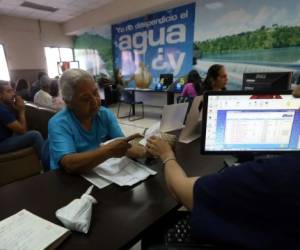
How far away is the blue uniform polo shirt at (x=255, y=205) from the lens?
469 millimetres

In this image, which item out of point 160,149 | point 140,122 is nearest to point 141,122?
point 140,122

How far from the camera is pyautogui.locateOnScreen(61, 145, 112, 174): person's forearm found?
38.5 inches

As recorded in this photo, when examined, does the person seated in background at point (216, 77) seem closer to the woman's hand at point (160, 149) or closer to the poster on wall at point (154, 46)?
the woman's hand at point (160, 149)

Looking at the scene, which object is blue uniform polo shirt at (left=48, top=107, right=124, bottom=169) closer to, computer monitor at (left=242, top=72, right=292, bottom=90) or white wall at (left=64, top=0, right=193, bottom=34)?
computer monitor at (left=242, top=72, right=292, bottom=90)

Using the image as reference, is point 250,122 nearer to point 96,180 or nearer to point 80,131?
point 96,180

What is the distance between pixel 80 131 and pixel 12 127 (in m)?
1.56

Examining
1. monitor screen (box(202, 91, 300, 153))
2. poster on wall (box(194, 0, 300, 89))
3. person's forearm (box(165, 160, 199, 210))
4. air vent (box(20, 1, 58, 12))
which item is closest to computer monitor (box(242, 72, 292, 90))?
monitor screen (box(202, 91, 300, 153))

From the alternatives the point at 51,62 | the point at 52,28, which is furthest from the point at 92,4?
the point at 51,62

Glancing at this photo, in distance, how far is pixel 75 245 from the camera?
61cm

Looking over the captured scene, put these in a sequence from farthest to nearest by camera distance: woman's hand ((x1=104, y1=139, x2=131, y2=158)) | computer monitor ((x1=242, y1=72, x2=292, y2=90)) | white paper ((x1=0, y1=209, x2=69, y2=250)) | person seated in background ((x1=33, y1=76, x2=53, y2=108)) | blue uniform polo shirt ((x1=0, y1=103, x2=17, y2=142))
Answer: person seated in background ((x1=33, y1=76, x2=53, y2=108))
blue uniform polo shirt ((x1=0, y1=103, x2=17, y2=142))
computer monitor ((x1=242, y1=72, x2=292, y2=90))
woman's hand ((x1=104, y1=139, x2=131, y2=158))
white paper ((x1=0, y1=209, x2=69, y2=250))

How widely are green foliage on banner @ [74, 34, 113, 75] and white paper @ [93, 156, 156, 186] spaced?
720cm

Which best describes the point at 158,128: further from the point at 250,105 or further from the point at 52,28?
the point at 52,28

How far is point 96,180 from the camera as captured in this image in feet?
3.11

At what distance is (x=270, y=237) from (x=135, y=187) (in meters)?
0.52
